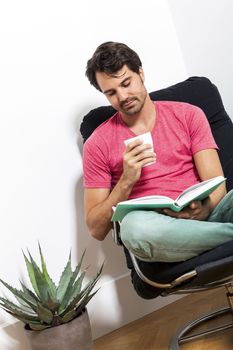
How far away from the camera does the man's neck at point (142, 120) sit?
222cm

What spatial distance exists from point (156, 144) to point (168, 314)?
0.86 metres

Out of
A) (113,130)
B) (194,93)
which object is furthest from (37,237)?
(194,93)

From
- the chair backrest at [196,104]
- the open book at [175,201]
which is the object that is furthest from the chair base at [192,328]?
the chair backrest at [196,104]

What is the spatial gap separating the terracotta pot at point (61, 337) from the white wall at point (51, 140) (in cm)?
30

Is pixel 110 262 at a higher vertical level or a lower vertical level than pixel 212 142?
lower

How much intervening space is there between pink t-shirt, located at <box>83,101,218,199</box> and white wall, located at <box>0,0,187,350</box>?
34 centimetres

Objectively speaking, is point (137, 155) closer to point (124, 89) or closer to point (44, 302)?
point (124, 89)

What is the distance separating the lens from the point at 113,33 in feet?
8.87

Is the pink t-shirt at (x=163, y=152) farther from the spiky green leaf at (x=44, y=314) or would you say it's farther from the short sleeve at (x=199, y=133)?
the spiky green leaf at (x=44, y=314)

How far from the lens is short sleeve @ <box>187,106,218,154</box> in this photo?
213 centimetres

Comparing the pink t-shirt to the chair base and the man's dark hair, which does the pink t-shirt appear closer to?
the man's dark hair

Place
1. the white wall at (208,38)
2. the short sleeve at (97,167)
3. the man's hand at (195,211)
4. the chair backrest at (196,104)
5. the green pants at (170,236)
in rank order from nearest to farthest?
the green pants at (170,236)
the man's hand at (195,211)
the short sleeve at (97,167)
the chair backrest at (196,104)
the white wall at (208,38)

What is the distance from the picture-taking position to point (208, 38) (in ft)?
8.99

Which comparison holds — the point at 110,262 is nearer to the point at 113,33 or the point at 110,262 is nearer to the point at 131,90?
the point at 131,90
